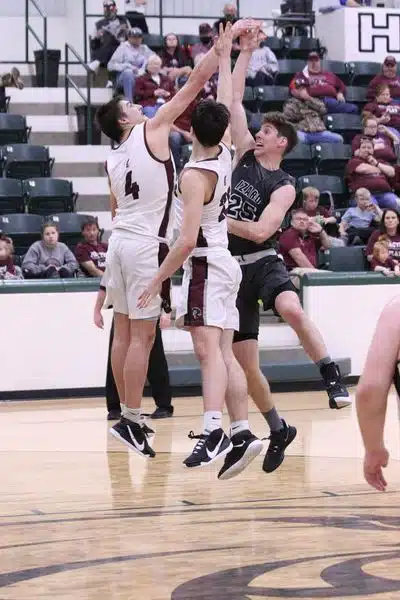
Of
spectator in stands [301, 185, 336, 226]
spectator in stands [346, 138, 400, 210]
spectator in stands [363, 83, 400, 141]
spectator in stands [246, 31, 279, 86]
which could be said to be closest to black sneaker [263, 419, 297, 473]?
spectator in stands [301, 185, 336, 226]

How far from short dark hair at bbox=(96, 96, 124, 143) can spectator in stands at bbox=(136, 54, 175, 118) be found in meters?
8.11

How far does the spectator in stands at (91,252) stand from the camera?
39.9 ft

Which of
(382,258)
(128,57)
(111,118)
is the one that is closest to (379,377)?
(111,118)

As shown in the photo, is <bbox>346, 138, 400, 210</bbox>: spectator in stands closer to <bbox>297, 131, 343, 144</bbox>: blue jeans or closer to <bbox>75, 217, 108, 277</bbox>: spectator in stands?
<bbox>297, 131, 343, 144</bbox>: blue jeans

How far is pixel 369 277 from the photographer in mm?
12195

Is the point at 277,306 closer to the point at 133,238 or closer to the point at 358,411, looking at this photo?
the point at 133,238

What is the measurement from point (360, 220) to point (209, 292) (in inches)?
306

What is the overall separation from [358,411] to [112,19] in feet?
47.3

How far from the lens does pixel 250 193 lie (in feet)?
22.3

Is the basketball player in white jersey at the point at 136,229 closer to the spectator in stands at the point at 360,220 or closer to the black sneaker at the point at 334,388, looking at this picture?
the black sneaker at the point at 334,388

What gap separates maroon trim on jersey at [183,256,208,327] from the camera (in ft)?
20.8

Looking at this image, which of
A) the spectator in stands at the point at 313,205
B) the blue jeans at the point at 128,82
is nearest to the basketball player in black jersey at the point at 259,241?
the spectator in stands at the point at 313,205

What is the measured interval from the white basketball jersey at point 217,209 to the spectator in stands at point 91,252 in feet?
19.0

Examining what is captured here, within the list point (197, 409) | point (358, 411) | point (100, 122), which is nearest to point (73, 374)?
point (197, 409)
